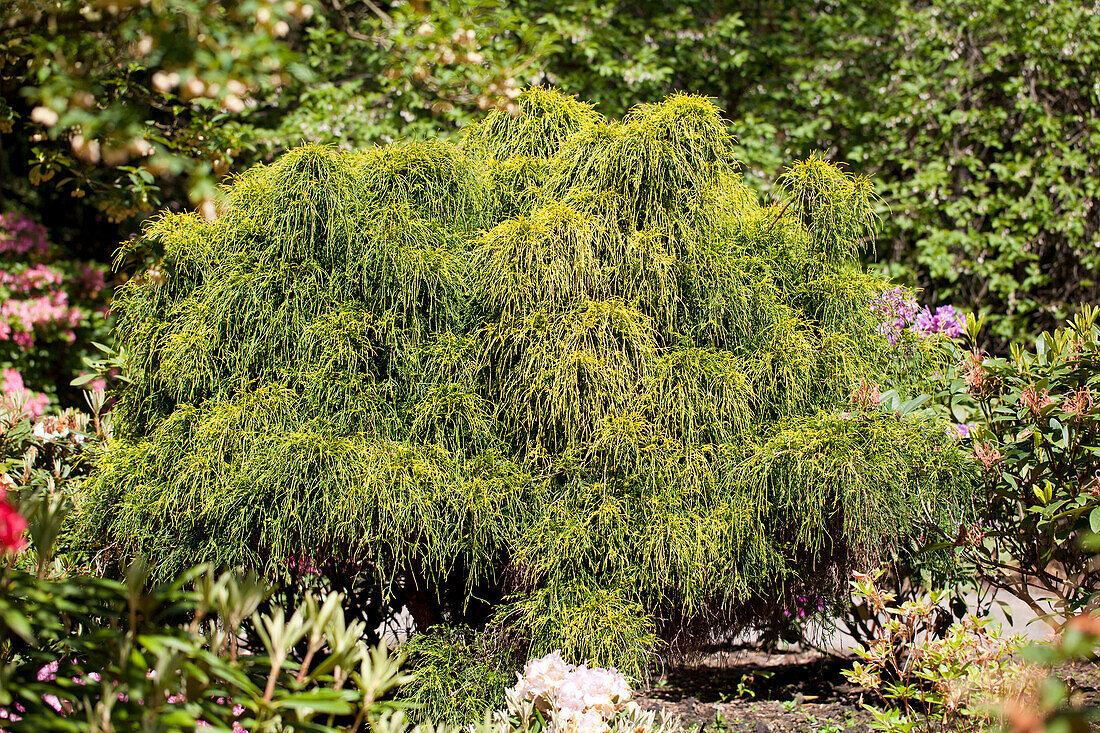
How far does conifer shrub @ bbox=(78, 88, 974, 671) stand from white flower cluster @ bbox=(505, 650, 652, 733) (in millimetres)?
388

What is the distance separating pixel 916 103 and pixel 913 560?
420cm

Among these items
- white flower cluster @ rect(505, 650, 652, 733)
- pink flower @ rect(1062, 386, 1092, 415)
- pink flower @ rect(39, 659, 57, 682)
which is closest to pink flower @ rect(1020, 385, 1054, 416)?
pink flower @ rect(1062, 386, 1092, 415)

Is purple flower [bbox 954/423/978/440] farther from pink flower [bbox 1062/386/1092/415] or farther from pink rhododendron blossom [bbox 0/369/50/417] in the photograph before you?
pink rhododendron blossom [bbox 0/369/50/417]

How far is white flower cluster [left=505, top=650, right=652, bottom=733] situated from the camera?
197 centimetres

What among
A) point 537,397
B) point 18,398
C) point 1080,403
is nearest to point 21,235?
point 18,398

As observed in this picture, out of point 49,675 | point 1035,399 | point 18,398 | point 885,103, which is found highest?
point 885,103

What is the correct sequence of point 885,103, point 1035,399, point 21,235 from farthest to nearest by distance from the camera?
point 885,103
point 21,235
point 1035,399

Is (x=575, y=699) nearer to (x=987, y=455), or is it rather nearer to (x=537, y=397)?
(x=537, y=397)

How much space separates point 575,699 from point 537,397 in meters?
1.01

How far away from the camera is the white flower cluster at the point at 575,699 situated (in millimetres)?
1975

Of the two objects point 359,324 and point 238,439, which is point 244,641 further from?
point 359,324

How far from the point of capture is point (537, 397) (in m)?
2.77

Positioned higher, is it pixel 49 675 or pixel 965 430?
pixel 965 430

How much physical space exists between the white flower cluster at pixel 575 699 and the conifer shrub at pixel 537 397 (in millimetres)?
388
